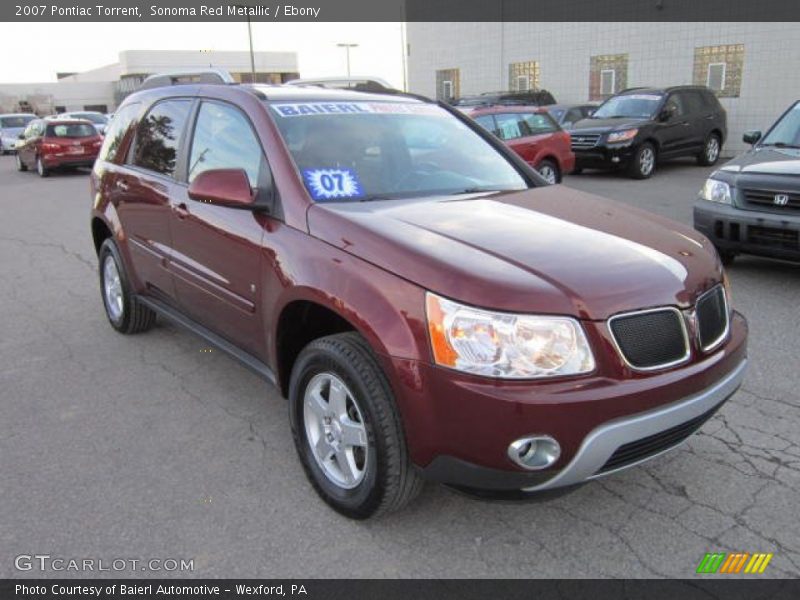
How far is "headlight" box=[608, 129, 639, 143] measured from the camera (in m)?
13.8

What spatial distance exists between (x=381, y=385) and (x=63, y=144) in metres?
19.6

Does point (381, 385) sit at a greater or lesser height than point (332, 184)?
lesser

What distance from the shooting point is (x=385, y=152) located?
12.0 feet

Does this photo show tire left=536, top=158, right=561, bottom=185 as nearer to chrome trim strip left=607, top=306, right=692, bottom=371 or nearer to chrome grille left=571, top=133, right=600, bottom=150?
chrome grille left=571, top=133, right=600, bottom=150

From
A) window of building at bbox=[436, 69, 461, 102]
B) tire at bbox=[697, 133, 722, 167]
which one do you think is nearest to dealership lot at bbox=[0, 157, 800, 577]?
tire at bbox=[697, 133, 722, 167]

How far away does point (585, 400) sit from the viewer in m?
2.35

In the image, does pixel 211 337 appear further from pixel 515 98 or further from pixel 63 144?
pixel 63 144

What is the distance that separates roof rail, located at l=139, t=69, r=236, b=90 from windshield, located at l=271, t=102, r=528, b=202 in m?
1.24

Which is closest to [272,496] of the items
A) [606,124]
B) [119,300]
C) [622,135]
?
[119,300]

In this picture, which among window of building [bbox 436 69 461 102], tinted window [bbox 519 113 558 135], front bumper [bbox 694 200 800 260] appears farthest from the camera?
window of building [bbox 436 69 461 102]

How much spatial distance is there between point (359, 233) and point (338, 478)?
1067 mm

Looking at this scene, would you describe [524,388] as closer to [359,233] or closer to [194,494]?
[359,233]

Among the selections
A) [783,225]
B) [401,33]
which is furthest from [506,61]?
[783,225]
